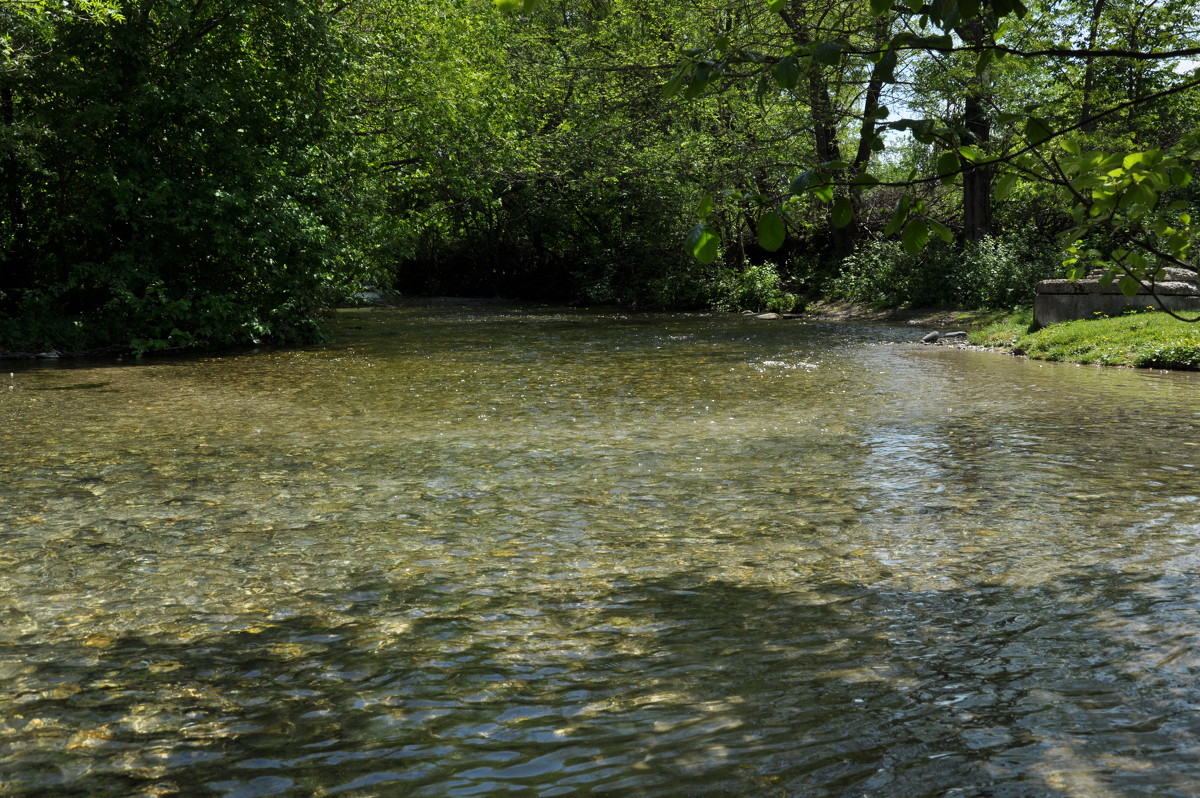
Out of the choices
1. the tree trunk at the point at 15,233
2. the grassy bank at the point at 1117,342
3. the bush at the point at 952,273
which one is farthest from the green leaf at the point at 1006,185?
the bush at the point at 952,273

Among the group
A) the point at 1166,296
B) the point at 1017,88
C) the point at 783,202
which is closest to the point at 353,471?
the point at 783,202

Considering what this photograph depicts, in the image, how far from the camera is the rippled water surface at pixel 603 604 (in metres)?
3.42

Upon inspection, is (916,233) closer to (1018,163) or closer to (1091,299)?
(1018,163)

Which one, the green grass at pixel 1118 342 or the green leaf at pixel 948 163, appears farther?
the green grass at pixel 1118 342

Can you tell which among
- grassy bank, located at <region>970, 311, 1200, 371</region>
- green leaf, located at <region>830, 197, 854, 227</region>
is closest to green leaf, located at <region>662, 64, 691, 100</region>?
green leaf, located at <region>830, 197, 854, 227</region>

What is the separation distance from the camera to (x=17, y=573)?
5.43 m

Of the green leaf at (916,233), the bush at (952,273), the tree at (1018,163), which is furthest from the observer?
the bush at (952,273)

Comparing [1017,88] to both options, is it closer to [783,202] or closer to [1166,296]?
[1166,296]

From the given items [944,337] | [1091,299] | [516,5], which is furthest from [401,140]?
[516,5]

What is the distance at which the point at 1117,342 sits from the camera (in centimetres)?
1584

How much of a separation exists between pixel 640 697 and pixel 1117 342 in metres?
14.5

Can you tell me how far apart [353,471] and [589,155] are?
2424 cm

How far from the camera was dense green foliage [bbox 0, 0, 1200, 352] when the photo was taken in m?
17.1

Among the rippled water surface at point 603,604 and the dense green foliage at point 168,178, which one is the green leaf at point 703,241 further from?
the dense green foliage at point 168,178
